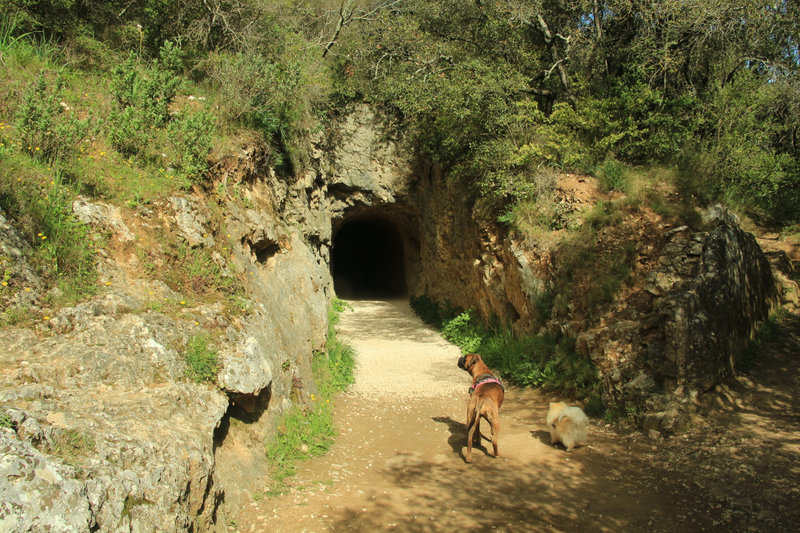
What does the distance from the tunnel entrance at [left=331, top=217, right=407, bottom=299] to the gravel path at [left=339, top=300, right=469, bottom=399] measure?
5920 millimetres

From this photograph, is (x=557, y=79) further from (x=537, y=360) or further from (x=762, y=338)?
(x=762, y=338)

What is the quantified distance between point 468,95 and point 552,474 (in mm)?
8876

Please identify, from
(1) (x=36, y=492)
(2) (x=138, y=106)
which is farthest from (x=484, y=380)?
(2) (x=138, y=106)

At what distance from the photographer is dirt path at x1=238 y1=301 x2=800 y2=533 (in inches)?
182

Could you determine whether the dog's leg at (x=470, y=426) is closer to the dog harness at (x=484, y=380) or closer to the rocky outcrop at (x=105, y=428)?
the dog harness at (x=484, y=380)

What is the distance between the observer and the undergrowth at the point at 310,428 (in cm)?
534

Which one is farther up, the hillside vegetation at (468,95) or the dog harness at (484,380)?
the hillside vegetation at (468,95)

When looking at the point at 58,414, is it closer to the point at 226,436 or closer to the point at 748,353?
the point at 226,436

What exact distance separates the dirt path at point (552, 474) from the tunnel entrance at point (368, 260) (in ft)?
45.0

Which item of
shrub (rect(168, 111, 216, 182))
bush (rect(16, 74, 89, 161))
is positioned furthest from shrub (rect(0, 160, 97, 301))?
shrub (rect(168, 111, 216, 182))

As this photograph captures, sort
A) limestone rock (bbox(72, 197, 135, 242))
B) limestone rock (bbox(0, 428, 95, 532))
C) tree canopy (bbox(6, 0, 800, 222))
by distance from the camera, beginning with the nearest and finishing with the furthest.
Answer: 1. limestone rock (bbox(0, 428, 95, 532))
2. limestone rock (bbox(72, 197, 135, 242))
3. tree canopy (bbox(6, 0, 800, 222))

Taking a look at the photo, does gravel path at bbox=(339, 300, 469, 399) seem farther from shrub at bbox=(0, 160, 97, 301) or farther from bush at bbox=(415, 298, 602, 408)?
shrub at bbox=(0, 160, 97, 301)

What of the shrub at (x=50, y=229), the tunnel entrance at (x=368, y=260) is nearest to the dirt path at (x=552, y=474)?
the shrub at (x=50, y=229)

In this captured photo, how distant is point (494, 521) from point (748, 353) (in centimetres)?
558
